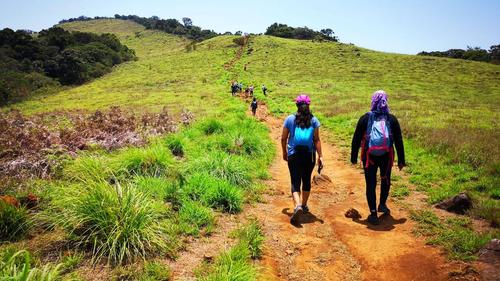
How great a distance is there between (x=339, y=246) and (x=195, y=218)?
2.53 m

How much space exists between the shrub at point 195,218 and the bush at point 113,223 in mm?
589

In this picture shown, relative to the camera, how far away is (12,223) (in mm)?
5309

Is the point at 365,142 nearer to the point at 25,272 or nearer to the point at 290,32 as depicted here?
the point at 25,272

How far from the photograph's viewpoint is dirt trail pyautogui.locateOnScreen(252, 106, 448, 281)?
525 cm

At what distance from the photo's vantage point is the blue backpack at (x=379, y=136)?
6.61 meters

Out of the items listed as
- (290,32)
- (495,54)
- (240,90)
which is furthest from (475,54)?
(240,90)

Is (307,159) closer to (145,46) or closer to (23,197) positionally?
(23,197)

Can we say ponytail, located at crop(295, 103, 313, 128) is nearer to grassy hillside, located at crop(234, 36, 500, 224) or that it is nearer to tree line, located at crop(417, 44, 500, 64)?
grassy hillside, located at crop(234, 36, 500, 224)

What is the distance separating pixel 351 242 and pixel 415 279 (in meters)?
1.33

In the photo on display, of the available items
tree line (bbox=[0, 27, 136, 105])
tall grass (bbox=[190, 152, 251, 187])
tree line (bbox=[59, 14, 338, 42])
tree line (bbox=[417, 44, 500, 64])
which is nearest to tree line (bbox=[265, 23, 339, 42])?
tree line (bbox=[59, 14, 338, 42])

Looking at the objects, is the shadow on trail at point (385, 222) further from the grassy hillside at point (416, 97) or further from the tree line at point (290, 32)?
the tree line at point (290, 32)

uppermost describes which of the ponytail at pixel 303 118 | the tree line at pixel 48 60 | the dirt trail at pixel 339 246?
the tree line at pixel 48 60

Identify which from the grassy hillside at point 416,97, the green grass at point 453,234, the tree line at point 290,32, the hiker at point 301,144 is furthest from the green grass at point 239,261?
the tree line at point 290,32

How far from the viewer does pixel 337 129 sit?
18.1m
